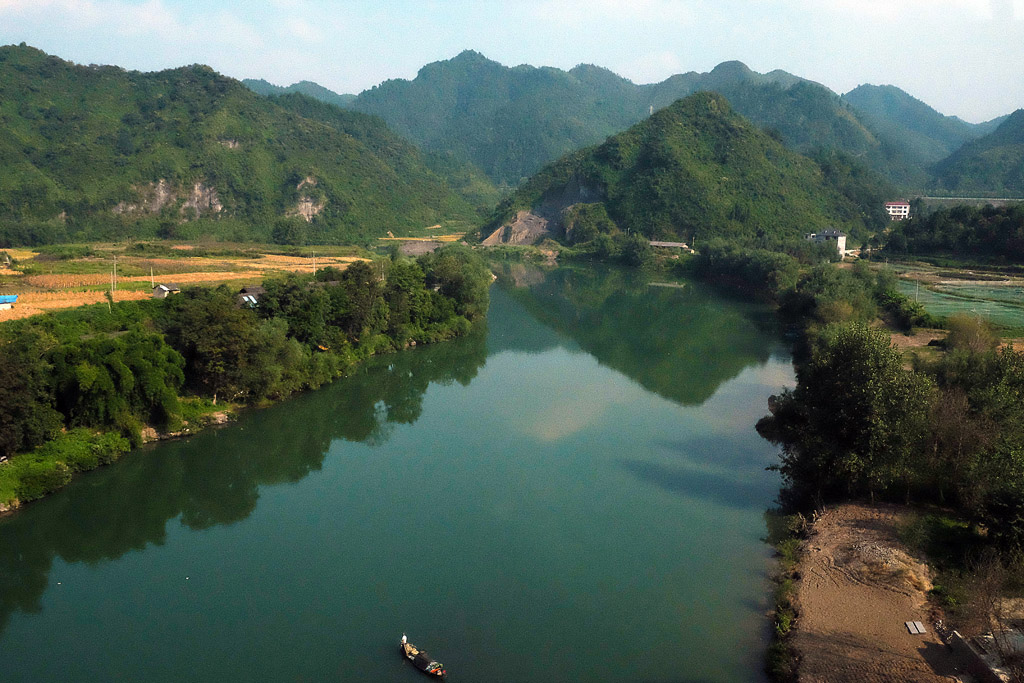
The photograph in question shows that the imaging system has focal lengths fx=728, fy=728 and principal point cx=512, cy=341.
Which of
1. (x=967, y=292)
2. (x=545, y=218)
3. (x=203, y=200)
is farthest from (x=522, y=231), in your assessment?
(x=967, y=292)

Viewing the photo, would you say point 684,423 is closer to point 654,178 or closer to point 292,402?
point 292,402

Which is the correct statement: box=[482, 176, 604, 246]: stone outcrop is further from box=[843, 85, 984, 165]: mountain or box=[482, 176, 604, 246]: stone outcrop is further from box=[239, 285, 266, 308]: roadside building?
→ box=[843, 85, 984, 165]: mountain

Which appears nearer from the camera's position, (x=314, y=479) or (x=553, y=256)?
(x=314, y=479)

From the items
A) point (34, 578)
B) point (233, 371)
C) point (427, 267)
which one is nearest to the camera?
point (34, 578)

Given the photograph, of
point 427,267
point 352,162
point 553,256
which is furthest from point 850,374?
point 352,162

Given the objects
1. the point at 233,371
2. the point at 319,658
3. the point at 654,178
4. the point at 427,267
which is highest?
the point at 654,178

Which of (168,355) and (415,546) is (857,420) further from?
(168,355)

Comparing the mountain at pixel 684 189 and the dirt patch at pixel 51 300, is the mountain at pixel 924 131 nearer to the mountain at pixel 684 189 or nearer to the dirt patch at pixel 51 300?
the mountain at pixel 684 189

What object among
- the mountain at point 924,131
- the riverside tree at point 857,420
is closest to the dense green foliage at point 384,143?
the mountain at point 924,131
